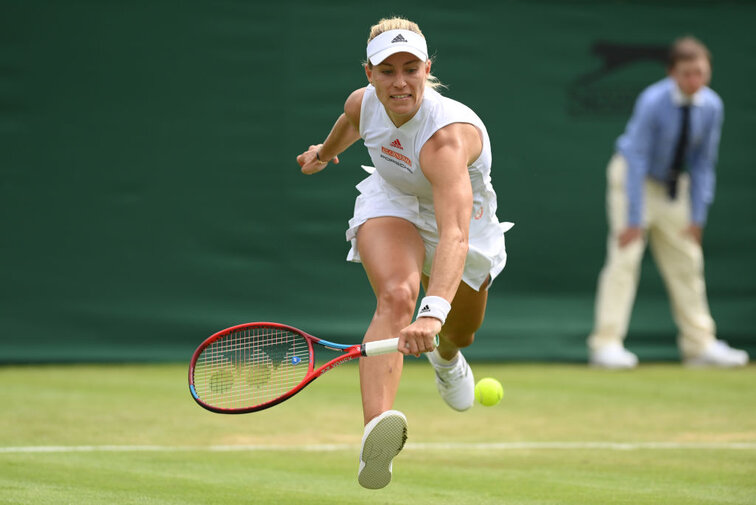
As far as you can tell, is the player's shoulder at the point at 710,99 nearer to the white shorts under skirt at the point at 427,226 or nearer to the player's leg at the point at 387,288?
the white shorts under skirt at the point at 427,226

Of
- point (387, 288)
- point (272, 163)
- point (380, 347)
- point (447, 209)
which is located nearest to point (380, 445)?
point (380, 347)

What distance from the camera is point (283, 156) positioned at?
→ 9062mm

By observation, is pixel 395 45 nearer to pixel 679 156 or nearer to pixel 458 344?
pixel 458 344

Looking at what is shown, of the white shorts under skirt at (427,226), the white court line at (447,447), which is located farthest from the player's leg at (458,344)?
the white court line at (447,447)

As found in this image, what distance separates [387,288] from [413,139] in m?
0.56

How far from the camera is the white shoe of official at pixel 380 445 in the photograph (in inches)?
156

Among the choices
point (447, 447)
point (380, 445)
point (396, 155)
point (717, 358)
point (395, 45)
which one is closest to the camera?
point (380, 445)

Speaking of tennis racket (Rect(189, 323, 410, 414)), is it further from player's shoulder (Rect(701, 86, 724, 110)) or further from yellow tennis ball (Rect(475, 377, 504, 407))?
player's shoulder (Rect(701, 86, 724, 110))

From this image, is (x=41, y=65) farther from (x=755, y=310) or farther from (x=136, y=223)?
(x=755, y=310)

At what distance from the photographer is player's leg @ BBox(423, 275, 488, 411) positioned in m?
5.18

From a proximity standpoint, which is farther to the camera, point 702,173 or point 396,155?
point 702,173

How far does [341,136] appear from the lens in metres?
5.03

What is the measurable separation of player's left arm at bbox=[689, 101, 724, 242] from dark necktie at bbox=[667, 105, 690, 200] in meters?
0.09

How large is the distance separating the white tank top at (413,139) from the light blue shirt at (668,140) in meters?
4.12
